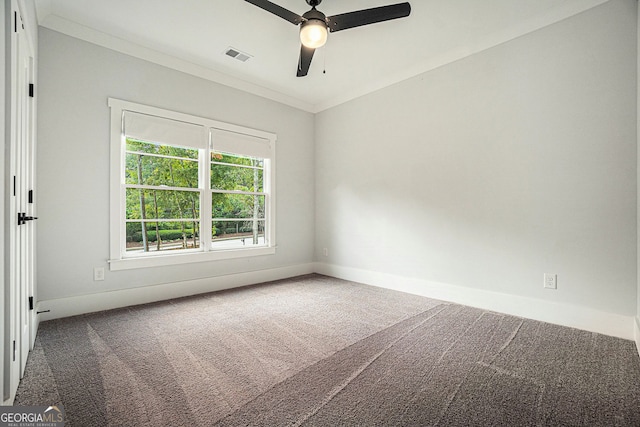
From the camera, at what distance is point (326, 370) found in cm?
197

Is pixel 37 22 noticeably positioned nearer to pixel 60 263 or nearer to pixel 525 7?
pixel 60 263

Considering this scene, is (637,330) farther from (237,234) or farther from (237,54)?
(237,54)

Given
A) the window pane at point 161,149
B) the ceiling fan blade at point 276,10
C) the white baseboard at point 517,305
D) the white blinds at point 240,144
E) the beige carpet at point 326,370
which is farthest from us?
the white blinds at point 240,144

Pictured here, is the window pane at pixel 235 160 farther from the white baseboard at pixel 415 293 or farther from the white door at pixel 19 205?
the white door at pixel 19 205

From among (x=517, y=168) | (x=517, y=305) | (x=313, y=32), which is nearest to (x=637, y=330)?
(x=517, y=305)

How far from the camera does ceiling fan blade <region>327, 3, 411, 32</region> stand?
2.21m

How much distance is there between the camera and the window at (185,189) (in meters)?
3.29

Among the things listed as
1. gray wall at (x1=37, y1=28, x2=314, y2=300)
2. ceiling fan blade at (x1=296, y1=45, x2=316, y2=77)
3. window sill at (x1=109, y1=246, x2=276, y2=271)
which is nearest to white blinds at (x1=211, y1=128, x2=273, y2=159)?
gray wall at (x1=37, y1=28, x2=314, y2=300)

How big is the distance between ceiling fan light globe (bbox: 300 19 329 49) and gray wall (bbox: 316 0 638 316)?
1.85m

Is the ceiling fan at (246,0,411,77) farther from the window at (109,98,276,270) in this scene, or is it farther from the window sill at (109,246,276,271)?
the window sill at (109,246,276,271)

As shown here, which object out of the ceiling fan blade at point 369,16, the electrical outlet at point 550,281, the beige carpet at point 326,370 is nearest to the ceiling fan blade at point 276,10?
the ceiling fan blade at point 369,16

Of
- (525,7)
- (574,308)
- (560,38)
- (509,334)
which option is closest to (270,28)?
(525,7)

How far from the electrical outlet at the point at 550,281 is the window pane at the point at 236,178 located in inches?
142

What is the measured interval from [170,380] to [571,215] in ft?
11.2
